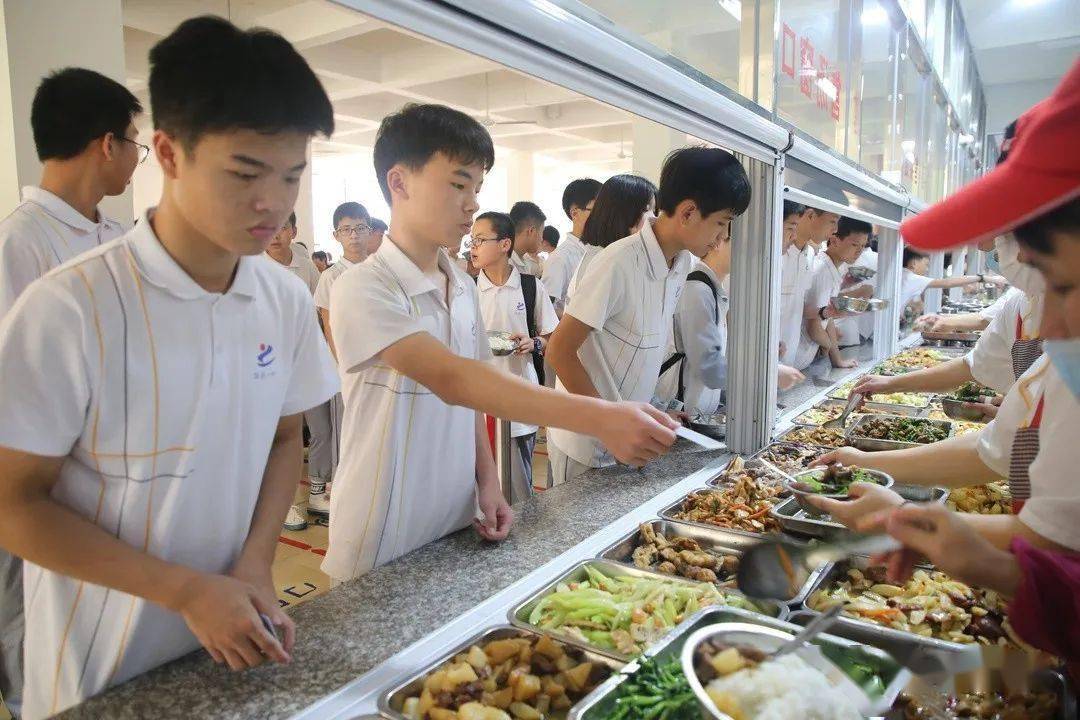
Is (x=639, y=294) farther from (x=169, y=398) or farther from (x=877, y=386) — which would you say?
(x=169, y=398)

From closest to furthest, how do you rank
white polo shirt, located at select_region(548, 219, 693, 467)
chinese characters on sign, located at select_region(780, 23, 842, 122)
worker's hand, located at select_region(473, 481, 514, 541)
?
worker's hand, located at select_region(473, 481, 514, 541), white polo shirt, located at select_region(548, 219, 693, 467), chinese characters on sign, located at select_region(780, 23, 842, 122)

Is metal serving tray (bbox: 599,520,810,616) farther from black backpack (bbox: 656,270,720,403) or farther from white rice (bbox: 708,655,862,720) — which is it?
black backpack (bbox: 656,270,720,403)

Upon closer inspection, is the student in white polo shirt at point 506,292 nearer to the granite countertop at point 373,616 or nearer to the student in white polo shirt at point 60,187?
Result: the student in white polo shirt at point 60,187

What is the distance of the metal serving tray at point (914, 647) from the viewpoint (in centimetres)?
117

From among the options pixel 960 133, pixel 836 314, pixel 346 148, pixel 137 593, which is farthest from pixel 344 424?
pixel 346 148

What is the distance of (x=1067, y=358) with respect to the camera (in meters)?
0.99

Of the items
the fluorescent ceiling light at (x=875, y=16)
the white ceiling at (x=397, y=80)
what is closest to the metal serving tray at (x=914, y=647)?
the fluorescent ceiling light at (x=875, y=16)

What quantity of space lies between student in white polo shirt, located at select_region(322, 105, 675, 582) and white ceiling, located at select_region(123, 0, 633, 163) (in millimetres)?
3567

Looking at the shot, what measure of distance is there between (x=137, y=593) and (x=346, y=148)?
15.7m

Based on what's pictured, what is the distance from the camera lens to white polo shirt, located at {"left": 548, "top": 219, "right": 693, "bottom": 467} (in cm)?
248

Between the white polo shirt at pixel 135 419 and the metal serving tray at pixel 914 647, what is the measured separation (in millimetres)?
1158

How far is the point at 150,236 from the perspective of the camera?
3.79ft

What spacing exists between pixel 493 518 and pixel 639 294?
1.09 meters

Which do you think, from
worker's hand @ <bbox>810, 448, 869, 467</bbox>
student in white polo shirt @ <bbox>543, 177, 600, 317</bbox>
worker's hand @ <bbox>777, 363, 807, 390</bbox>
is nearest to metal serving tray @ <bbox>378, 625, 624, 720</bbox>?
worker's hand @ <bbox>810, 448, 869, 467</bbox>
